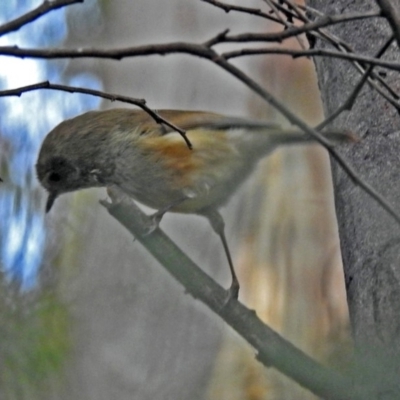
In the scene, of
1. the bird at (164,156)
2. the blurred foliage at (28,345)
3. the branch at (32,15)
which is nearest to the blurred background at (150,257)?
the blurred foliage at (28,345)

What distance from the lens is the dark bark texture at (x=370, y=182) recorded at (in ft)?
4.43

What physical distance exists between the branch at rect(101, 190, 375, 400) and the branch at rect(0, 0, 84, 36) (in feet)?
1.68

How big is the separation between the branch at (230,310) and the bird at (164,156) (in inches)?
7.8

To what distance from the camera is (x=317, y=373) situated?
97cm

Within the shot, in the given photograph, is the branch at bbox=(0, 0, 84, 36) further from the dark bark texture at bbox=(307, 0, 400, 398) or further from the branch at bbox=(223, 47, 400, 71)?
the dark bark texture at bbox=(307, 0, 400, 398)

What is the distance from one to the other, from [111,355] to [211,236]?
0.57 meters

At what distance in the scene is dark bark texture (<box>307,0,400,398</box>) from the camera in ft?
4.43

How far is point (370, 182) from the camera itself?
1.45m

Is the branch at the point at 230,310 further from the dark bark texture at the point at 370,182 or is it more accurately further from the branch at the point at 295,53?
the branch at the point at 295,53

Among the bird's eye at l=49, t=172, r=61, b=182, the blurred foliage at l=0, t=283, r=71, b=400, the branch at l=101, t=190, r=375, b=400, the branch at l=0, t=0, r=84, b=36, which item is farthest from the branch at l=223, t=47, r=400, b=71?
the bird's eye at l=49, t=172, r=61, b=182

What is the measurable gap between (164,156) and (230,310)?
1.78 feet

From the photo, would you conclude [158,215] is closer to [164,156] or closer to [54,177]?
[164,156]

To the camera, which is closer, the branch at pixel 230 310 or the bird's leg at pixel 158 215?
the branch at pixel 230 310

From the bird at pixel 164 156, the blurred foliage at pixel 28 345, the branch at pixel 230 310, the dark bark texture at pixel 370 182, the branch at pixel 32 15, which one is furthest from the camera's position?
the bird at pixel 164 156
